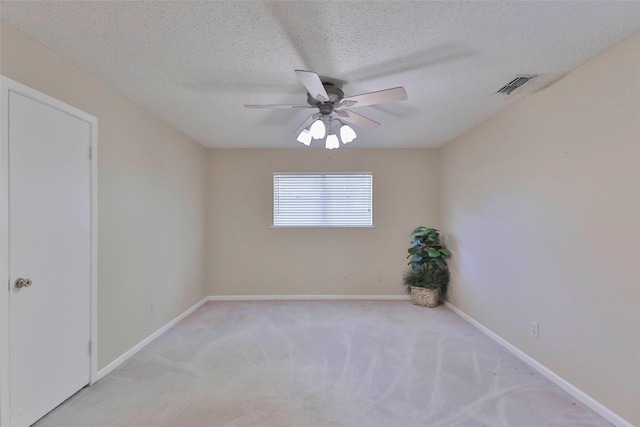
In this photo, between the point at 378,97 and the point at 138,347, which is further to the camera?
the point at 138,347

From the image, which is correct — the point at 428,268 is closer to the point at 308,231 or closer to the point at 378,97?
the point at 308,231

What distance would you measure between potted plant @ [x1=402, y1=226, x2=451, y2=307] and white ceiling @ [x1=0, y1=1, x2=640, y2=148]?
6.85 ft

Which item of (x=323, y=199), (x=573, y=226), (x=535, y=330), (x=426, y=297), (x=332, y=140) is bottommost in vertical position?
(x=426, y=297)

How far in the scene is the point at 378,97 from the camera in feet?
6.77

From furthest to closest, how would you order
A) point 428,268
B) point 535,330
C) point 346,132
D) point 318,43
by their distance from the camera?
point 428,268, point 346,132, point 535,330, point 318,43

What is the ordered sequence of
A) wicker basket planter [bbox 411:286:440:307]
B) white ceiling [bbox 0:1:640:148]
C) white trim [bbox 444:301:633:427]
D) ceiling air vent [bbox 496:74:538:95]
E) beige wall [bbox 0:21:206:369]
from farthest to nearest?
wicker basket planter [bbox 411:286:440:307] → ceiling air vent [bbox 496:74:538:95] → beige wall [bbox 0:21:206:369] → white trim [bbox 444:301:633:427] → white ceiling [bbox 0:1:640:148]

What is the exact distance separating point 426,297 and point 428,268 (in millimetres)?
432

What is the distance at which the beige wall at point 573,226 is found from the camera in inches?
69.4

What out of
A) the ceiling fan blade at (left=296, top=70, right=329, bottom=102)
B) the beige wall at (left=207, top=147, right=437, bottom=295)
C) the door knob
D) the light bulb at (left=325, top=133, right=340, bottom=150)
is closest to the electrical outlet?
the beige wall at (left=207, top=147, right=437, bottom=295)

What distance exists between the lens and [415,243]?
4.30 meters

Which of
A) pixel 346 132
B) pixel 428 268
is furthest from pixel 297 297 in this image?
pixel 346 132

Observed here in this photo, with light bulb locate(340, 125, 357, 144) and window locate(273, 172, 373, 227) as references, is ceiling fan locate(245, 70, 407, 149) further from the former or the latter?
window locate(273, 172, 373, 227)

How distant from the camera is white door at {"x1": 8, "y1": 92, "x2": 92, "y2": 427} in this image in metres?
1.71

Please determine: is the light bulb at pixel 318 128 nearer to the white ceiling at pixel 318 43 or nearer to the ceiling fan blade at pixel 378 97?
the ceiling fan blade at pixel 378 97
